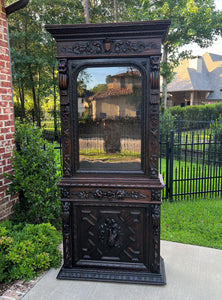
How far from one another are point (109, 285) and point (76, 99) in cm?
210

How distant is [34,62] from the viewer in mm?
12867

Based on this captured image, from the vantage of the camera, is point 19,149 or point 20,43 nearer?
point 19,149

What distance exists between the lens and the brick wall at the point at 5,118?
3686 millimetres

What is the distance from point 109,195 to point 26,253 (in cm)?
122

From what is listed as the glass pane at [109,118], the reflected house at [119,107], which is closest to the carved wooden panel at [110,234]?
the glass pane at [109,118]

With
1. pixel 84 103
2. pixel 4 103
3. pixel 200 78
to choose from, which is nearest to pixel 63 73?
pixel 84 103

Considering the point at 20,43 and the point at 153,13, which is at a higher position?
the point at 153,13

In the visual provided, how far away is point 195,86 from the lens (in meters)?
27.5

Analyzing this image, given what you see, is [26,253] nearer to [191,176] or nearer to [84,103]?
[84,103]

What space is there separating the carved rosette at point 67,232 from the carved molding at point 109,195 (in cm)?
20

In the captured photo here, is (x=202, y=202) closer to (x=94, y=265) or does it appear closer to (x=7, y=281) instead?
(x=94, y=265)

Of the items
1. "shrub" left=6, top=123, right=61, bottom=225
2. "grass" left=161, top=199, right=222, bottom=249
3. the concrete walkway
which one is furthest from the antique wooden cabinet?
"grass" left=161, top=199, right=222, bottom=249

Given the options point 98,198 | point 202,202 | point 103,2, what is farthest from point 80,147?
point 103,2

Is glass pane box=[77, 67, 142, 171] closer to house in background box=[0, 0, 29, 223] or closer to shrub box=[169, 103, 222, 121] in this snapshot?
house in background box=[0, 0, 29, 223]
